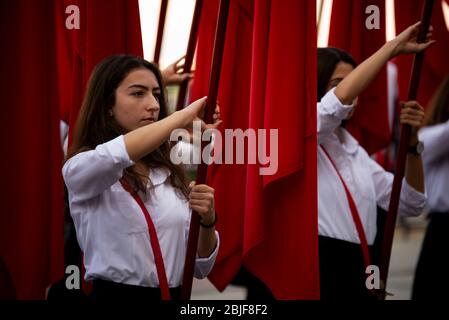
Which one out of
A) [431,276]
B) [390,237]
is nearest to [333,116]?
[390,237]

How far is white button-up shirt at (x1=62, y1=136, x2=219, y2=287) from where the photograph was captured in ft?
8.69

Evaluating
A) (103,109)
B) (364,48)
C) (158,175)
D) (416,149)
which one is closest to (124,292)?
(158,175)

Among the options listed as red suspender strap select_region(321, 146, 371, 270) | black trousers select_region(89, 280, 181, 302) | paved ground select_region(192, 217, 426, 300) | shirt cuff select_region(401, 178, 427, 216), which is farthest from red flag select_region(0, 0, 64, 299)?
paved ground select_region(192, 217, 426, 300)

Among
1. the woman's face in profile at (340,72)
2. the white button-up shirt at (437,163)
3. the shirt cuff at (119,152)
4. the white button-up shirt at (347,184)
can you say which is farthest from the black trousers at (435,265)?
the shirt cuff at (119,152)

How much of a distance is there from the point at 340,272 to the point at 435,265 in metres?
1.40

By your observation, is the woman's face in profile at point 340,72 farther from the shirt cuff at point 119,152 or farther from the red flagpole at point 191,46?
the shirt cuff at point 119,152

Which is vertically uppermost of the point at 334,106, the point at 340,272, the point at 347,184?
the point at 334,106

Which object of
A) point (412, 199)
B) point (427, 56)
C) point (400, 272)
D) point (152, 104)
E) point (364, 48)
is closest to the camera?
point (152, 104)

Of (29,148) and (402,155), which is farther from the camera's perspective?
(29,148)

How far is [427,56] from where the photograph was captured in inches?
174

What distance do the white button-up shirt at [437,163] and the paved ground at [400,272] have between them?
1798mm

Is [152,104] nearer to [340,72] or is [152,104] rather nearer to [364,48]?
[340,72]
